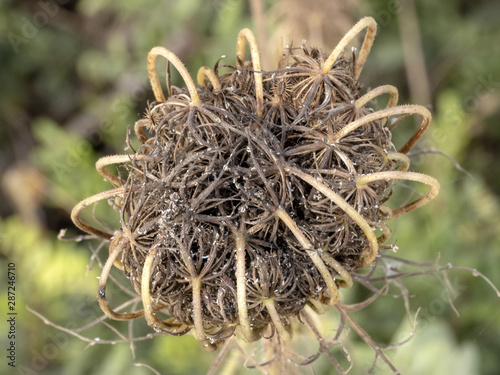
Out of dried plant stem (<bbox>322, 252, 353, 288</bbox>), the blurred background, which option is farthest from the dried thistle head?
the blurred background

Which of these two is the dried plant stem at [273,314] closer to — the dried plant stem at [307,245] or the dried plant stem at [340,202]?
the dried plant stem at [307,245]

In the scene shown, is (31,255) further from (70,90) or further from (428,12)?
(428,12)

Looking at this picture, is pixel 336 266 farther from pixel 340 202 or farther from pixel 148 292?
pixel 148 292

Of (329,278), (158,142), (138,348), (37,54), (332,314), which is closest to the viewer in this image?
(329,278)

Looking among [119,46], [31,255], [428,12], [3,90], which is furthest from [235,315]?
[3,90]

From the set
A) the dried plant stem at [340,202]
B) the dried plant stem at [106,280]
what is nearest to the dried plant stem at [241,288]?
the dried plant stem at [340,202]

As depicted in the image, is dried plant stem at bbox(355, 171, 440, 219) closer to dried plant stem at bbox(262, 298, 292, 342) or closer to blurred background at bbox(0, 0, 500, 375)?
dried plant stem at bbox(262, 298, 292, 342)
